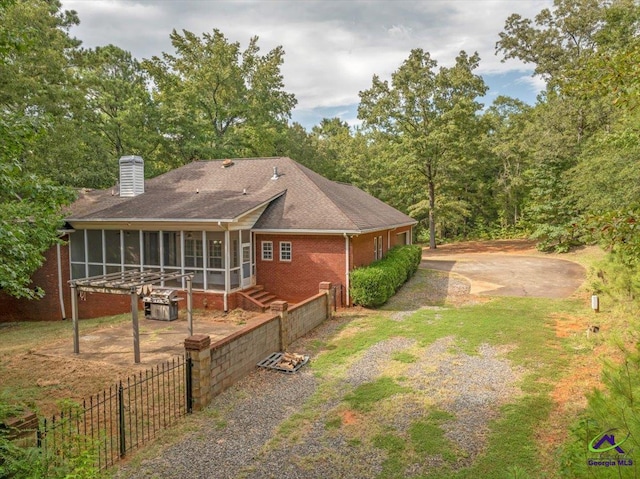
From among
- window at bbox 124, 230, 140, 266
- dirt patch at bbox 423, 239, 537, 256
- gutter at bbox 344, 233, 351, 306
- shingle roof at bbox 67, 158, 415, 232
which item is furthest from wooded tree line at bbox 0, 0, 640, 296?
gutter at bbox 344, 233, 351, 306

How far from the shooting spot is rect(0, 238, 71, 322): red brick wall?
1816 cm

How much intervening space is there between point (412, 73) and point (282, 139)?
1297cm

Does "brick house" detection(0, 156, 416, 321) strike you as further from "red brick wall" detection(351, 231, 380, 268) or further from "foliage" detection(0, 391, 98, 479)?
"foliage" detection(0, 391, 98, 479)

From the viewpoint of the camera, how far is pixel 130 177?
20828 millimetres

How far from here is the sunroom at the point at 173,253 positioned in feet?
54.3

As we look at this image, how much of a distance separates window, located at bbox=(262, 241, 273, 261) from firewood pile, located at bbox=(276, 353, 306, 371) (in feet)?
25.0

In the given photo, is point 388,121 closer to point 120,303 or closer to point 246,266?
point 246,266

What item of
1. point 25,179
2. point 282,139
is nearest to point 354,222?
point 25,179

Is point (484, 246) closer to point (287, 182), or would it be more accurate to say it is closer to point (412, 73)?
point (412, 73)

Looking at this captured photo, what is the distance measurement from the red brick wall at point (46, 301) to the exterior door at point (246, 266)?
8392 millimetres

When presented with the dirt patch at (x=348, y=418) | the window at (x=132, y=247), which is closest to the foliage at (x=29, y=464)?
the dirt patch at (x=348, y=418)

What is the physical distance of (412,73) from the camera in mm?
34469

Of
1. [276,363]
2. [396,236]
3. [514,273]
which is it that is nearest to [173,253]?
[276,363]

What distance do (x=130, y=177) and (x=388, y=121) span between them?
23.7 m
